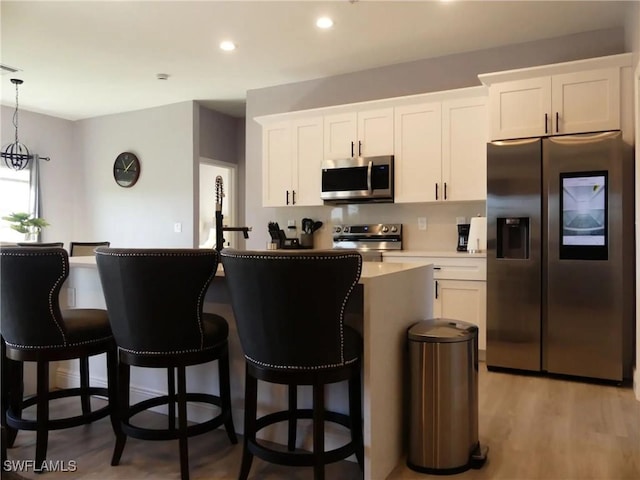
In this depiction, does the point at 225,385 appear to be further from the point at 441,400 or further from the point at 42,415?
the point at 441,400

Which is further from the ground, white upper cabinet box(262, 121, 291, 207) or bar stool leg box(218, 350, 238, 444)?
white upper cabinet box(262, 121, 291, 207)

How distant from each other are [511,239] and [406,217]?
4.11ft

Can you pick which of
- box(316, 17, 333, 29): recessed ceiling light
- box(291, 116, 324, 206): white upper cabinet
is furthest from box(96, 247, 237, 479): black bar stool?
box(291, 116, 324, 206): white upper cabinet

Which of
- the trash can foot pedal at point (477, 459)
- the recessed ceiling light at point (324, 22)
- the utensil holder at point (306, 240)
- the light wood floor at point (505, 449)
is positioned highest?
the recessed ceiling light at point (324, 22)

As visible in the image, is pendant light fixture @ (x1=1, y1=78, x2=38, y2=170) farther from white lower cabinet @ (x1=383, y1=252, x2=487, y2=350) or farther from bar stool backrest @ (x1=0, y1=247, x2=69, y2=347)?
white lower cabinet @ (x1=383, y1=252, x2=487, y2=350)

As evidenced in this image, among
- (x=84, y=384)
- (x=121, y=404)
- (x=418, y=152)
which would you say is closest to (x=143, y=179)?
(x=418, y=152)

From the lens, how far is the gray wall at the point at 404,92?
3.87 metres

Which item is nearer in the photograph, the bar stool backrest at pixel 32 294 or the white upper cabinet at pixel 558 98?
the bar stool backrest at pixel 32 294

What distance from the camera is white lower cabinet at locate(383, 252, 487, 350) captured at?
3668 millimetres

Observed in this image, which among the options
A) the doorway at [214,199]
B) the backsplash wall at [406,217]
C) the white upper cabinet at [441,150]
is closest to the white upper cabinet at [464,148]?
the white upper cabinet at [441,150]

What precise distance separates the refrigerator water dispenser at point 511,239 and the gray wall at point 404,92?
2.41ft

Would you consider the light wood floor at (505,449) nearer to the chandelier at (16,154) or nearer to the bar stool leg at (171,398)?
the bar stool leg at (171,398)

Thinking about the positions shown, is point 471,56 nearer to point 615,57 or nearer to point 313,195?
point 615,57

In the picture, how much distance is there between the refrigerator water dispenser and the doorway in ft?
12.0
